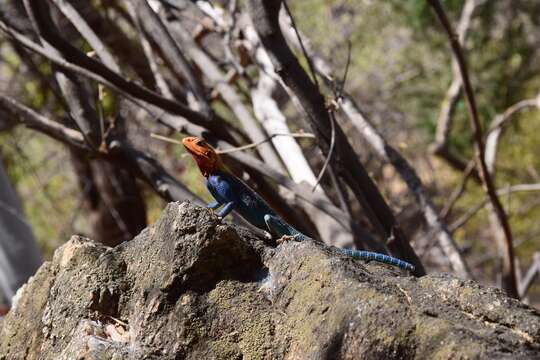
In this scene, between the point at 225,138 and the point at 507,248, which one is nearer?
Result: the point at 225,138

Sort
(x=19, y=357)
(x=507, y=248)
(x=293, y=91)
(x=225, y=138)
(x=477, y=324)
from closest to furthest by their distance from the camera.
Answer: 1. (x=477, y=324)
2. (x=19, y=357)
3. (x=293, y=91)
4. (x=225, y=138)
5. (x=507, y=248)

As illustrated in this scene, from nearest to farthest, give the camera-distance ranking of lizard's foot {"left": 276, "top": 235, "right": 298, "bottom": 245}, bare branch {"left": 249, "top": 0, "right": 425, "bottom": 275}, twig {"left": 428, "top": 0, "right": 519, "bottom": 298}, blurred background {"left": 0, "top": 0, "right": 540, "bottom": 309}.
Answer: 1. lizard's foot {"left": 276, "top": 235, "right": 298, "bottom": 245}
2. bare branch {"left": 249, "top": 0, "right": 425, "bottom": 275}
3. twig {"left": 428, "top": 0, "right": 519, "bottom": 298}
4. blurred background {"left": 0, "top": 0, "right": 540, "bottom": 309}

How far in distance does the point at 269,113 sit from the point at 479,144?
144cm

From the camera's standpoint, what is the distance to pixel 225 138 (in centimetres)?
471

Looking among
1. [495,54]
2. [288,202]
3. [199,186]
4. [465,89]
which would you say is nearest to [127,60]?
[199,186]

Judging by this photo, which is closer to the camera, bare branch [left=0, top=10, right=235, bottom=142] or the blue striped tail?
the blue striped tail

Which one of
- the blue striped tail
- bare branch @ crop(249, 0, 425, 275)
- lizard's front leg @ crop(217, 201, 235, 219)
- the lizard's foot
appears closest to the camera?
the lizard's foot

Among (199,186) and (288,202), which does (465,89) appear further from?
(199,186)

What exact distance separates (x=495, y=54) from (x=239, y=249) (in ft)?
35.9

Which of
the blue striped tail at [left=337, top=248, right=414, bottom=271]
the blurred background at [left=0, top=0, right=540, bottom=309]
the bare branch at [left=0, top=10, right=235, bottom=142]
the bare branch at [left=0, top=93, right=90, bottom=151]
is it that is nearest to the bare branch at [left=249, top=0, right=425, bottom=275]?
the blurred background at [left=0, top=0, right=540, bottom=309]

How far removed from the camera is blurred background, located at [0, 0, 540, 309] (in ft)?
15.5

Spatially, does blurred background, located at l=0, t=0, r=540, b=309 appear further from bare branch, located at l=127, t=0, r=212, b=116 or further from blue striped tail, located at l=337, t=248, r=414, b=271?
blue striped tail, located at l=337, t=248, r=414, b=271

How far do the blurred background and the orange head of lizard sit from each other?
2.96 ft

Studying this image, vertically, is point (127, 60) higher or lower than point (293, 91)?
higher
